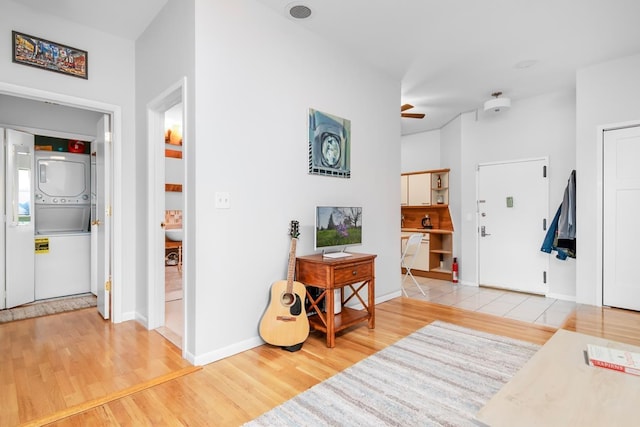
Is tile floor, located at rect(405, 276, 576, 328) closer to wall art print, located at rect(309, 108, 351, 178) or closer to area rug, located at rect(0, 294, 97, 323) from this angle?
wall art print, located at rect(309, 108, 351, 178)

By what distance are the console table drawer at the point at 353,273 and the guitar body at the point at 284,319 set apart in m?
0.34

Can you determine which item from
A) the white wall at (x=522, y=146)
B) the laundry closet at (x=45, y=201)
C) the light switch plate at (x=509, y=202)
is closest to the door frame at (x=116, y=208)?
the laundry closet at (x=45, y=201)

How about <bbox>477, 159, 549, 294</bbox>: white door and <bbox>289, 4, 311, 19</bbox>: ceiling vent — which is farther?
<bbox>477, 159, 549, 294</bbox>: white door

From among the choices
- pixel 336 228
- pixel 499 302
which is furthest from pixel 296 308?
pixel 499 302

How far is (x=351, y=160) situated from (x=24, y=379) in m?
3.13

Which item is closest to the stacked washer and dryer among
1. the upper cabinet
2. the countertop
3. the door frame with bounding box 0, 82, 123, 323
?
the door frame with bounding box 0, 82, 123, 323

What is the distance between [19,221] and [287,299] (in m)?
3.34

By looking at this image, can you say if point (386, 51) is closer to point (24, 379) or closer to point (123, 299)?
point (123, 299)

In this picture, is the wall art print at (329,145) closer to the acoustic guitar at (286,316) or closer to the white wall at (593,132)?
the acoustic guitar at (286,316)

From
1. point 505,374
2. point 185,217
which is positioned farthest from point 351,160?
point 505,374

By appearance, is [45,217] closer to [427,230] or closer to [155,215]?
[155,215]

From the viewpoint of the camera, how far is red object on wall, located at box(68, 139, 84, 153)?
4.43 metres

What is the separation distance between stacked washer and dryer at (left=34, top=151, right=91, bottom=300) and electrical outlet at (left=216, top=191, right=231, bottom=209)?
291 cm

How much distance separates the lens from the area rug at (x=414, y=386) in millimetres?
1730
